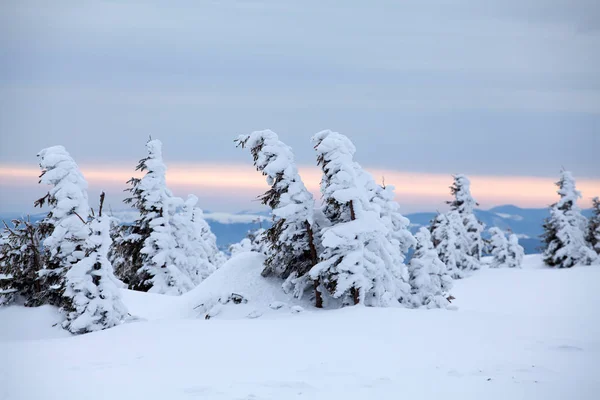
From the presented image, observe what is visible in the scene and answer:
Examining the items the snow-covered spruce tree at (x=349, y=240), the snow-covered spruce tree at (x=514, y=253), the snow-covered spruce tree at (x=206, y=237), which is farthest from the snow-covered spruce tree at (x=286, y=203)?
the snow-covered spruce tree at (x=514, y=253)

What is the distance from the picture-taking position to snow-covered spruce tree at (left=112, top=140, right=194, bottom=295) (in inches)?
1297

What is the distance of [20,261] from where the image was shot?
22.0 m

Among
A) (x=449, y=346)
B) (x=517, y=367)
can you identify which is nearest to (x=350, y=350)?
(x=449, y=346)

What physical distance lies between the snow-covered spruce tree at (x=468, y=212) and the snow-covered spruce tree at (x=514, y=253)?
370 centimetres

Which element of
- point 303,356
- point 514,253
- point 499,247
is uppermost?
point 303,356

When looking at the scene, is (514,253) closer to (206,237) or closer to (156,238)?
(206,237)

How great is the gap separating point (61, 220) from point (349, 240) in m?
11.6

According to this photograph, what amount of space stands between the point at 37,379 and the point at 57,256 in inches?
381

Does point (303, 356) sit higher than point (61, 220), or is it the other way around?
point (61, 220)

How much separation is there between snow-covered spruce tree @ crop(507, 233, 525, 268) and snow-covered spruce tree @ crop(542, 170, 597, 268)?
25.2ft

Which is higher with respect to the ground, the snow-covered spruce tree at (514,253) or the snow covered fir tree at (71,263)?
the snow covered fir tree at (71,263)

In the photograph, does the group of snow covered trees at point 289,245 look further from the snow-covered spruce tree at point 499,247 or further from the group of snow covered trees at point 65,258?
the snow-covered spruce tree at point 499,247

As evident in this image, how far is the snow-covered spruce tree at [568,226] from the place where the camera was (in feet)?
178

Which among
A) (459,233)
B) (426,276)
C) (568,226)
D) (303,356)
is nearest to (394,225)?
(426,276)
